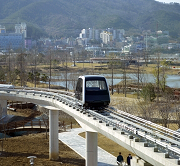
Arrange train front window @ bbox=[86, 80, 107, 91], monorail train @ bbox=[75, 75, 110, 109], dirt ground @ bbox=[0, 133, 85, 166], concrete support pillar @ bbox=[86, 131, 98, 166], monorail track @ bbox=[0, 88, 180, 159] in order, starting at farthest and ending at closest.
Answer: dirt ground @ bbox=[0, 133, 85, 166], concrete support pillar @ bbox=[86, 131, 98, 166], train front window @ bbox=[86, 80, 107, 91], monorail train @ bbox=[75, 75, 110, 109], monorail track @ bbox=[0, 88, 180, 159]

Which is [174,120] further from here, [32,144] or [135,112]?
[32,144]

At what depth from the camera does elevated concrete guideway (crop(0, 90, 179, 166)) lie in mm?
12590

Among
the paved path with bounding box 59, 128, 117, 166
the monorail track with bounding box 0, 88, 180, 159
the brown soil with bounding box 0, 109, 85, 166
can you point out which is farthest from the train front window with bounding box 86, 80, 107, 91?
the brown soil with bounding box 0, 109, 85, 166

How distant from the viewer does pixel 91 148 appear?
66.3ft

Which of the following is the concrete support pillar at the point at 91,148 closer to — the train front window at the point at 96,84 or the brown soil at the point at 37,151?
the train front window at the point at 96,84

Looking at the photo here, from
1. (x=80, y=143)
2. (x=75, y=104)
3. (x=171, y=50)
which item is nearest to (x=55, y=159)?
(x=80, y=143)

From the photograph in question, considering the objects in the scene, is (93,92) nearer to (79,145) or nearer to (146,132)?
(146,132)

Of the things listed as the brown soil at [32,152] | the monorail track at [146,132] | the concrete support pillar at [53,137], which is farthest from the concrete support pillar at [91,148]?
the concrete support pillar at [53,137]

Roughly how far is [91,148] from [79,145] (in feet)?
20.5

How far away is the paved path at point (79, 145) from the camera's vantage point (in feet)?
74.0

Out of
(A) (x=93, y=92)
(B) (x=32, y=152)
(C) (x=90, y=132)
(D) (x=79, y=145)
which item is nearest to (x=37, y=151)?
(B) (x=32, y=152)

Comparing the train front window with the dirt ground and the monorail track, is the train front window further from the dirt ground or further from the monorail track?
the dirt ground

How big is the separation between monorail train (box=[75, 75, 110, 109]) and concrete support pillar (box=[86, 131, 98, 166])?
159cm

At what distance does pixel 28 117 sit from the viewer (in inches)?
1464
